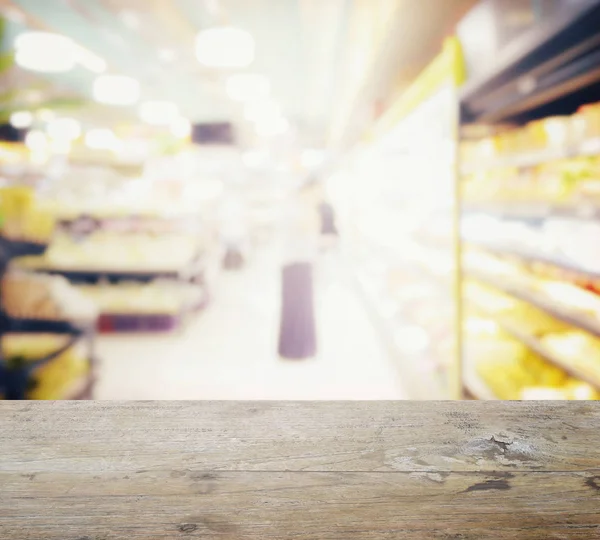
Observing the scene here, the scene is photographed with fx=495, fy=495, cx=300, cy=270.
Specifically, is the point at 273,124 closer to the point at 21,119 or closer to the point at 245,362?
the point at 21,119

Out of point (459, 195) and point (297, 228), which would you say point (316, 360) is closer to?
point (297, 228)

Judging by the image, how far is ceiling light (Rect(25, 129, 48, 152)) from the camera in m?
13.5

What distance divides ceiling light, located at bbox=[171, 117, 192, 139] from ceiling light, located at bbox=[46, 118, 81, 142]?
2.74 meters

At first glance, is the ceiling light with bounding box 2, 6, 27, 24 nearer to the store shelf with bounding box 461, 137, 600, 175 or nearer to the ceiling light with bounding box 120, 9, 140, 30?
the ceiling light with bounding box 120, 9, 140, 30

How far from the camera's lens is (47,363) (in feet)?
8.50

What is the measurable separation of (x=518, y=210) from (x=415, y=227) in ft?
5.22

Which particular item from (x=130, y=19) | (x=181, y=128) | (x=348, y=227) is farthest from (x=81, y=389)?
(x=181, y=128)

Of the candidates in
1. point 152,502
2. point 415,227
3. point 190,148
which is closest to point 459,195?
point 415,227

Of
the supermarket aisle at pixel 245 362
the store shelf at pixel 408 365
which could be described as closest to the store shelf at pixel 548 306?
the store shelf at pixel 408 365

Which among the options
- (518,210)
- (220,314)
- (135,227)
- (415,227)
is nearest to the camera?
(518,210)

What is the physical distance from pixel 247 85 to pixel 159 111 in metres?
4.73

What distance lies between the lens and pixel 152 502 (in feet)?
2.20

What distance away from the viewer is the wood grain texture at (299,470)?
24.8 inches

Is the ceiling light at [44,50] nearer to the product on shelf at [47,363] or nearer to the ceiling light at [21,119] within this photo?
the product on shelf at [47,363]
